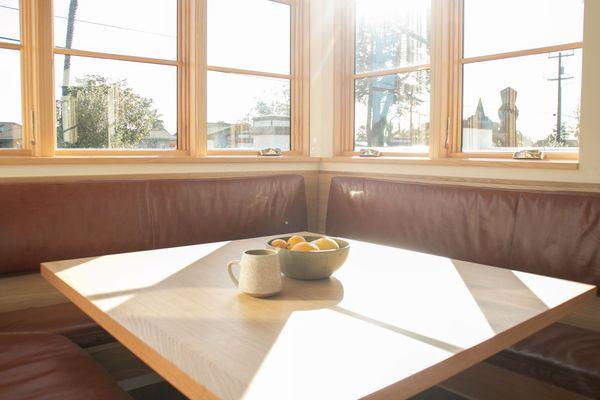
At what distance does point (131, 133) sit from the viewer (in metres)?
2.91

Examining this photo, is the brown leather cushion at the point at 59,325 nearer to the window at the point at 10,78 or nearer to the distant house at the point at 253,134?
the window at the point at 10,78

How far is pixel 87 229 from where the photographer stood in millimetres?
2418

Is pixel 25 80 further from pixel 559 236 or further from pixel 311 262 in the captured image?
pixel 559 236

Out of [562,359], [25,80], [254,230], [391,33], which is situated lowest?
[562,359]

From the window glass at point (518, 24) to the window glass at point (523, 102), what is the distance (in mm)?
72

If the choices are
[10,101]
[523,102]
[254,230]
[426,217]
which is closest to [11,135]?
[10,101]

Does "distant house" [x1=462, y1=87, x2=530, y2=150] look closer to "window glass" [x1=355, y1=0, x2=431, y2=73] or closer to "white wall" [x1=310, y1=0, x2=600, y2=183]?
"white wall" [x1=310, y1=0, x2=600, y2=183]

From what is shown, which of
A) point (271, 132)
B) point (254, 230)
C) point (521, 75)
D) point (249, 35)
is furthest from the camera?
point (271, 132)

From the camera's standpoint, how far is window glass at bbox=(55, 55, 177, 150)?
268 cm

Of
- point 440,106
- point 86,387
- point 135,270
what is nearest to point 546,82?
point 440,106

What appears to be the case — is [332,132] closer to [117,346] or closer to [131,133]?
[131,133]

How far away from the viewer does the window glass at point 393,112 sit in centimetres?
315

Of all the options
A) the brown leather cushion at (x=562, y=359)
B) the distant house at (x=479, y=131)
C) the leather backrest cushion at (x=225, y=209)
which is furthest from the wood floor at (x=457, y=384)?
the distant house at (x=479, y=131)

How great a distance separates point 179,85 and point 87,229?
1.09 meters
